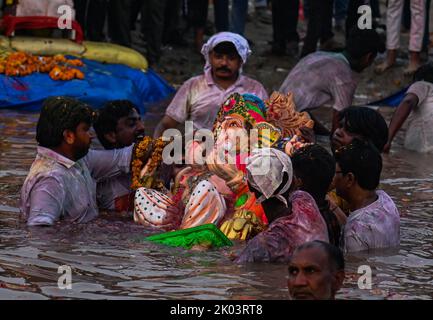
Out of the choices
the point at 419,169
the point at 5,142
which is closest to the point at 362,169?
the point at 419,169

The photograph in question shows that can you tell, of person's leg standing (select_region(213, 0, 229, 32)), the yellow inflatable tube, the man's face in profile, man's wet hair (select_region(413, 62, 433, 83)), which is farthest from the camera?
person's leg standing (select_region(213, 0, 229, 32))

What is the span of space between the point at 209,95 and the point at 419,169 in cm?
211

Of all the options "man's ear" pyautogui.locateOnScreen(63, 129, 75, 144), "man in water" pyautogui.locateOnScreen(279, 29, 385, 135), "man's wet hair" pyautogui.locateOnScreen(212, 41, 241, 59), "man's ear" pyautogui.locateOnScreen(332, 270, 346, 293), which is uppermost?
"man's wet hair" pyautogui.locateOnScreen(212, 41, 241, 59)

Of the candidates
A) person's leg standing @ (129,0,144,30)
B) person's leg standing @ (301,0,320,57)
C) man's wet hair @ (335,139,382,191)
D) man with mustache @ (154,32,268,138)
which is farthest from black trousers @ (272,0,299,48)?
man's wet hair @ (335,139,382,191)

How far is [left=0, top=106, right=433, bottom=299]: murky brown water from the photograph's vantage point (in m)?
6.37

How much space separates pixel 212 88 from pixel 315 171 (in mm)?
2975

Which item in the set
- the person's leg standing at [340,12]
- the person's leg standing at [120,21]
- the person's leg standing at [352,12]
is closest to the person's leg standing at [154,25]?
the person's leg standing at [120,21]

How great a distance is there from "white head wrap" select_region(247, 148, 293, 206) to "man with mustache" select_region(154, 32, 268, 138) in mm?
2779

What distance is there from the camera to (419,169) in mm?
10711

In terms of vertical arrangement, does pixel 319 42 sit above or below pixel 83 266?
above

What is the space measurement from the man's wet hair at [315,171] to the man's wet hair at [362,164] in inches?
10.5

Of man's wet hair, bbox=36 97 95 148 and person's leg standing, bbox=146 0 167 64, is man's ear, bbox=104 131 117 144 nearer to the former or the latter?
man's wet hair, bbox=36 97 95 148
